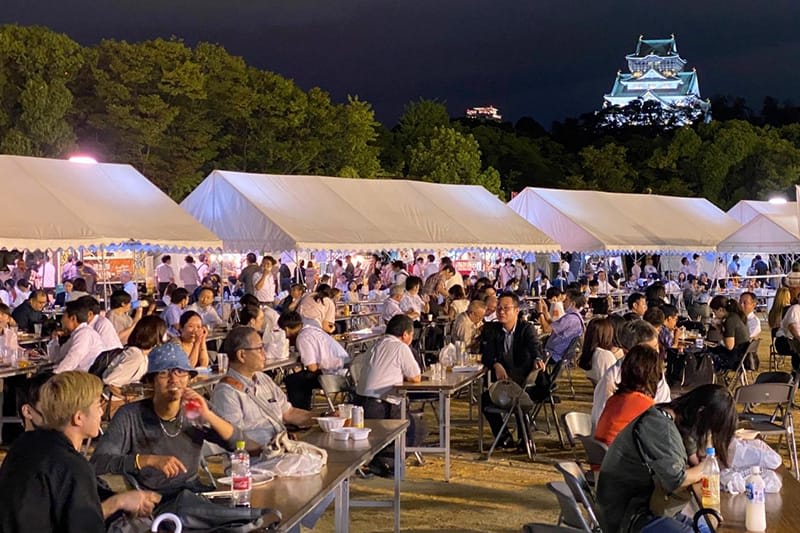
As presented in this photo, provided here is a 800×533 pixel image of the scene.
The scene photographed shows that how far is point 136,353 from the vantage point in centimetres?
899

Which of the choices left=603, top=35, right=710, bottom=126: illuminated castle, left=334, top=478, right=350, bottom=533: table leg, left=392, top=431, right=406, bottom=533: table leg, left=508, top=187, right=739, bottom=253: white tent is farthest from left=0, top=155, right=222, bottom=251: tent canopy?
left=603, top=35, right=710, bottom=126: illuminated castle

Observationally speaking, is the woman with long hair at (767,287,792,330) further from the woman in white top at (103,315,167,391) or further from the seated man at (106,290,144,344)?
the woman in white top at (103,315,167,391)

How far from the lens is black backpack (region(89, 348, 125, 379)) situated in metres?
9.14

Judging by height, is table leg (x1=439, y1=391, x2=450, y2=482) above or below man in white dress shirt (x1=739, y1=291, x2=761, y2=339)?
below

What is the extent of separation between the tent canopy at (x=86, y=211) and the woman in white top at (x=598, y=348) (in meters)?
7.51

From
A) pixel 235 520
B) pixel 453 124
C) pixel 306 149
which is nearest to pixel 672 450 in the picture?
pixel 235 520

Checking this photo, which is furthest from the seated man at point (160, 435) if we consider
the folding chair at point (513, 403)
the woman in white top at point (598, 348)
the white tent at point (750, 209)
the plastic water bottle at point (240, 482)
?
the white tent at point (750, 209)

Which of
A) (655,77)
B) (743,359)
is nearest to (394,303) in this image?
(743,359)

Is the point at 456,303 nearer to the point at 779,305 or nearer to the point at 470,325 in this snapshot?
the point at 470,325

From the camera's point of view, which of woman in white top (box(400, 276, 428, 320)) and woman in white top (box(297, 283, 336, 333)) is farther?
woman in white top (box(400, 276, 428, 320))

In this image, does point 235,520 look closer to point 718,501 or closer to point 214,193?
point 718,501

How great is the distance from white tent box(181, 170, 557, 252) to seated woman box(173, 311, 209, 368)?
705 cm

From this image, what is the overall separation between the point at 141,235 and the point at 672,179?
50796 millimetres

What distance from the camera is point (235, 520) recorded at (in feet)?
13.4
